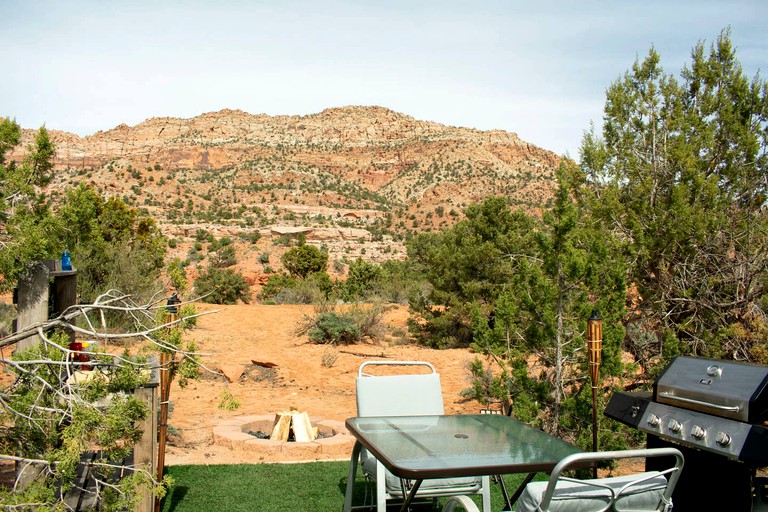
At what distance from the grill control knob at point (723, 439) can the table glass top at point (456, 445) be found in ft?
2.20

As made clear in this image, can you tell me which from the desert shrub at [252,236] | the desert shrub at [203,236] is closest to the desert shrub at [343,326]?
the desert shrub at [252,236]

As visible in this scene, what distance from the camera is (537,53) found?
47.4 feet

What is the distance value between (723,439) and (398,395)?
6.45ft

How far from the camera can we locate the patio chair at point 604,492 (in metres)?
2.01

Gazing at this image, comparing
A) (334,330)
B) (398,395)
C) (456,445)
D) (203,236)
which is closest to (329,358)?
(334,330)

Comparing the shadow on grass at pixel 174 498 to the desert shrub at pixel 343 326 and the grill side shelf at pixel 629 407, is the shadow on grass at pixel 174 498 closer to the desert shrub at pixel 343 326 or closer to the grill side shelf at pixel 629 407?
the grill side shelf at pixel 629 407

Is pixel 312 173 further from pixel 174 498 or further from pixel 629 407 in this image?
pixel 629 407

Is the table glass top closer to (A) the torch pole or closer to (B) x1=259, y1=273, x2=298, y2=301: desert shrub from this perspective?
(A) the torch pole

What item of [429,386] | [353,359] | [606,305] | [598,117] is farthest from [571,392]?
[353,359]

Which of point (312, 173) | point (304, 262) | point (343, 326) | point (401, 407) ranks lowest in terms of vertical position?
point (343, 326)

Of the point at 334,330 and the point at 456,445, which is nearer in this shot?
the point at 456,445

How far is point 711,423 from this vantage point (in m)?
2.97

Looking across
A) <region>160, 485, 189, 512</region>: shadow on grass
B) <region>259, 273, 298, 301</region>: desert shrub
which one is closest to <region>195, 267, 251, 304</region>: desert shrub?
<region>259, 273, 298, 301</region>: desert shrub

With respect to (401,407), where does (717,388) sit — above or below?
above
